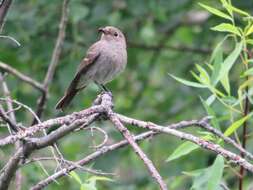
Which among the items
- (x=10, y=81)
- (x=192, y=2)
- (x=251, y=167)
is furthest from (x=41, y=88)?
(x=192, y=2)

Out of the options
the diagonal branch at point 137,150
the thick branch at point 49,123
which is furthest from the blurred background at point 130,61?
the diagonal branch at point 137,150

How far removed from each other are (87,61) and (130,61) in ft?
4.28

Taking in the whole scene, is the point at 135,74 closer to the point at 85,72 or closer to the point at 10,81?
the point at 85,72

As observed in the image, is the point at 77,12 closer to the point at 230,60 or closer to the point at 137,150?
the point at 230,60

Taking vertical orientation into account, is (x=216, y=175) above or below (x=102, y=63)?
below

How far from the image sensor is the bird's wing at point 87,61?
623cm

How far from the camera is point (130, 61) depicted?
779 centimetres

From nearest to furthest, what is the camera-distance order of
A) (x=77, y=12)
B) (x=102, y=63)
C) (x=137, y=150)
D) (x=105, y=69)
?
1. (x=137, y=150)
2. (x=77, y=12)
3. (x=105, y=69)
4. (x=102, y=63)

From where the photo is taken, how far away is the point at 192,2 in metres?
7.09

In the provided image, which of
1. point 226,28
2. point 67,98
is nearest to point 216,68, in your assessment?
point 226,28

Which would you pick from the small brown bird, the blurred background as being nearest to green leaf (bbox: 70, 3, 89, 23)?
the blurred background

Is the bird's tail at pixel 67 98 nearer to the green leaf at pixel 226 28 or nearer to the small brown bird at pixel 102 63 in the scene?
the small brown bird at pixel 102 63

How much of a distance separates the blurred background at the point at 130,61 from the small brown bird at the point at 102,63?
107 millimetres

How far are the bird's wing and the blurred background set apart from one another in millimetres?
74
